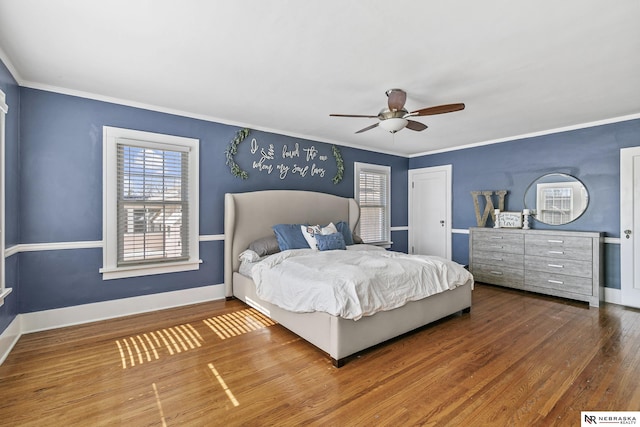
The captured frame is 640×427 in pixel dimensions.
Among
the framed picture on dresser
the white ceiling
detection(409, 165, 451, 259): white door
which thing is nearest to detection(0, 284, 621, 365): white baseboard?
the framed picture on dresser

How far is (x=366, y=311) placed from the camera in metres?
2.51

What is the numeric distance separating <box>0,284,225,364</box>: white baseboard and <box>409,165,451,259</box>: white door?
4.18m

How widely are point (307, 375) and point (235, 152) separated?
312cm

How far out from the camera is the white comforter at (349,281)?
250cm

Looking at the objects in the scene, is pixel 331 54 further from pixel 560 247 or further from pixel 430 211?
pixel 430 211

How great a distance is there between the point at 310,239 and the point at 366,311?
5.86 feet

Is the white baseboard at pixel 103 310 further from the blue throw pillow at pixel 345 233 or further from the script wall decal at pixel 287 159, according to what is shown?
the blue throw pillow at pixel 345 233

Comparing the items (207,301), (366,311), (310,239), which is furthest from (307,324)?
(207,301)

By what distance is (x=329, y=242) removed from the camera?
407 cm

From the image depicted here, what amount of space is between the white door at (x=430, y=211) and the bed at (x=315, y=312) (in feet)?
5.80

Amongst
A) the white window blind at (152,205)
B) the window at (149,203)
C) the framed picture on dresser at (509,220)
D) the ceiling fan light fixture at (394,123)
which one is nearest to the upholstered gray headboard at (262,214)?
the window at (149,203)

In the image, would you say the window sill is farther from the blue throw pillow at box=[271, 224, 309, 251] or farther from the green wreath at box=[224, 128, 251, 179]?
the green wreath at box=[224, 128, 251, 179]

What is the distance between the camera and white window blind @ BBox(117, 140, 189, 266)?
11.5ft

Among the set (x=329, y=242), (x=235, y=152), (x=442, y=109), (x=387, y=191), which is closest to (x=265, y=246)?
(x=329, y=242)
